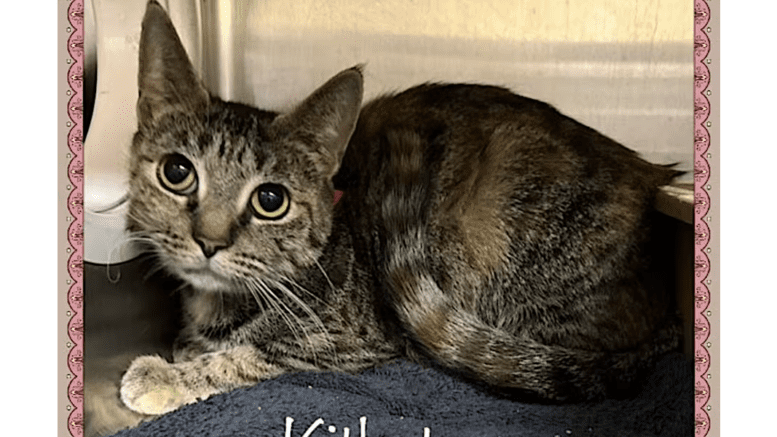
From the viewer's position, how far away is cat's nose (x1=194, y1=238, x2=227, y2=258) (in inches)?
46.5

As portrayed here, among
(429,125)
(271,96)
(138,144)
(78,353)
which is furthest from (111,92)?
(429,125)

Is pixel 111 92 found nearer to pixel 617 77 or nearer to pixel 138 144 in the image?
pixel 138 144

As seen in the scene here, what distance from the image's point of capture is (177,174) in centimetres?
121

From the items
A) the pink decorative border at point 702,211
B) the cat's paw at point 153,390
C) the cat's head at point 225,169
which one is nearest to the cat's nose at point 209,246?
the cat's head at point 225,169

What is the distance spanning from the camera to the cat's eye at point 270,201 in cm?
121

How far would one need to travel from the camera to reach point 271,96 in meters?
1.27

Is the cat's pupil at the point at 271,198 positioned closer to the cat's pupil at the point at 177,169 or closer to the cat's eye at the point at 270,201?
the cat's eye at the point at 270,201

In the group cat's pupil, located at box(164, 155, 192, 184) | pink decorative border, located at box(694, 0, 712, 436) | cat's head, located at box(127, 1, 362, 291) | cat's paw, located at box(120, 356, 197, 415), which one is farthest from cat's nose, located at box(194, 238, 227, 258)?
pink decorative border, located at box(694, 0, 712, 436)

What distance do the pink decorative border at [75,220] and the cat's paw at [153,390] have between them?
7 cm

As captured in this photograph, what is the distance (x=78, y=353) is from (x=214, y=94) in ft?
1.49

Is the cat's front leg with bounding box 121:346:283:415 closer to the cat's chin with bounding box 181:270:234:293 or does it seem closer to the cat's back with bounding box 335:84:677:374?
the cat's chin with bounding box 181:270:234:293

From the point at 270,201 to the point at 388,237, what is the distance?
203mm

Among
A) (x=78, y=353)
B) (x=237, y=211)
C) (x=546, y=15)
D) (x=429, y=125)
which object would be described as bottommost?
(x=78, y=353)

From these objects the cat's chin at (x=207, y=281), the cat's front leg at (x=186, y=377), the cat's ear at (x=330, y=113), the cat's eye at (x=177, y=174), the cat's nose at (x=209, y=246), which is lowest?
the cat's front leg at (x=186, y=377)
